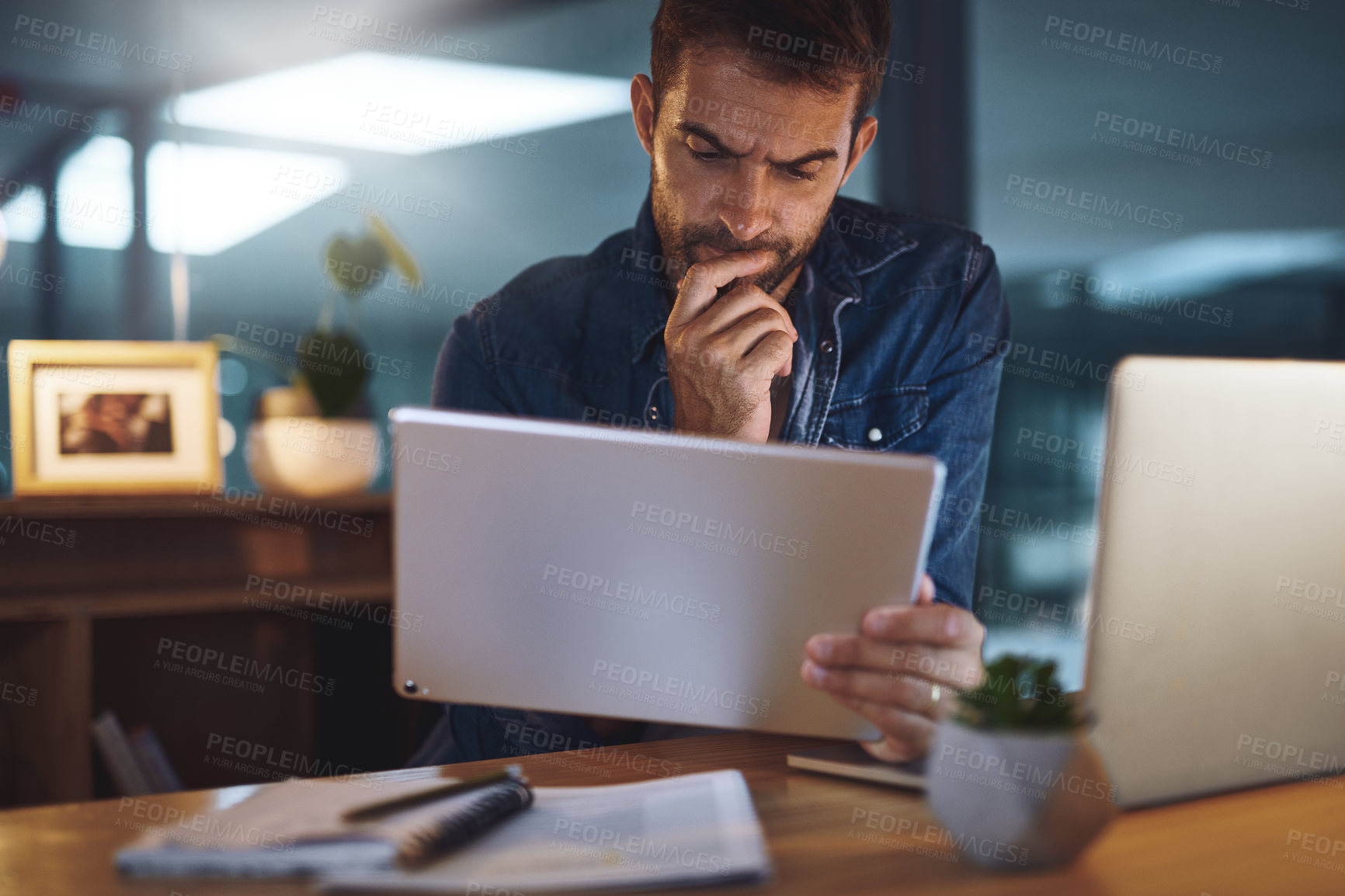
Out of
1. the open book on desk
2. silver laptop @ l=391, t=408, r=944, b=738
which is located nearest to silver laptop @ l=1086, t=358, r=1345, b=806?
silver laptop @ l=391, t=408, r=944, b=738

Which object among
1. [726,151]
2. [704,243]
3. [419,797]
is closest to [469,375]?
[704,243]

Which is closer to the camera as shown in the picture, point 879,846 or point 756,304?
point 879,846

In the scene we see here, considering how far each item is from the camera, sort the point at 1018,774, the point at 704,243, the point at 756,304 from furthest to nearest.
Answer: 1. the point at 704,243
2. the point at 756,304
3. the point at 1018,774

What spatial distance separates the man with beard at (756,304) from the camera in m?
1.41

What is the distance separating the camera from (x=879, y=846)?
2.59 feet

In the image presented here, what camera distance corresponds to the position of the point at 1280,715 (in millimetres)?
888

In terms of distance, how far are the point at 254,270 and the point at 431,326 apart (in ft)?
1.59

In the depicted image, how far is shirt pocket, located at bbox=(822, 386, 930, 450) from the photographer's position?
1.67 meters

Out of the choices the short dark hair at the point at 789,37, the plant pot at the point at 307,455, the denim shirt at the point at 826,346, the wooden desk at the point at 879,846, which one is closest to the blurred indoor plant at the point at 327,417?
the plant pot at the point at 307,455

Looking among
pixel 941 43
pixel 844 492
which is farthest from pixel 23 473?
pixel 941 43

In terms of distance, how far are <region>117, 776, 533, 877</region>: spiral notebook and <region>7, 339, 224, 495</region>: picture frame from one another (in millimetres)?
1579

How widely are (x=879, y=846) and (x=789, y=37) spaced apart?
3.75 feet

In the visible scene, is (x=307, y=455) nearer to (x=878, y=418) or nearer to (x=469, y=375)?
(x=469, y=375)

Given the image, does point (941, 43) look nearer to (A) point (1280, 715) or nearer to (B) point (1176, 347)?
(B) point (1176, 347)
